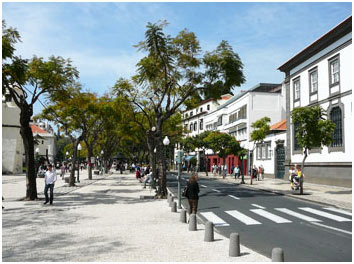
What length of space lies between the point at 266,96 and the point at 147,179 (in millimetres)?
29229

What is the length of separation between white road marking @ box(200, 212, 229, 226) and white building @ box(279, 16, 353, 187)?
15.3m

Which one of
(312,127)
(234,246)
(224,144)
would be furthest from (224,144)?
(234,246)

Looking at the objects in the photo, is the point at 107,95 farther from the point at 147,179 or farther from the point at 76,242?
the point at 76,242

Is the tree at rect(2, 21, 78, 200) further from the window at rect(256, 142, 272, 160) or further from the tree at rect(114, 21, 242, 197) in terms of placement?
the window at rect(256, 142, 272, 160)

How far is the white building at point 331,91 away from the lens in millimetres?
25719

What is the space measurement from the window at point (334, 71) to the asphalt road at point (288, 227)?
44.2ft

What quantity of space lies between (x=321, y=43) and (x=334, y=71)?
273 cm

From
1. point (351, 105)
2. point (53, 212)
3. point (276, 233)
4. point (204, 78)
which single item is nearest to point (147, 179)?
point (204, 78)

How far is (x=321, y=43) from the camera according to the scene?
95.0 ft

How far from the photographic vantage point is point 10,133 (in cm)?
5228

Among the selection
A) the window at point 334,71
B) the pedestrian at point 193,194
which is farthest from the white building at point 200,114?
the pedestrian at point 193,194

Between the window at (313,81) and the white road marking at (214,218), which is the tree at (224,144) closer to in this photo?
the window at (313,81)

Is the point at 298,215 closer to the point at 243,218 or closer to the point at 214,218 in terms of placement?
the point at 243,218

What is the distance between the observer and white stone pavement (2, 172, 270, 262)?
7309mm
